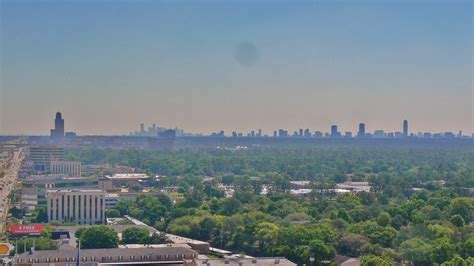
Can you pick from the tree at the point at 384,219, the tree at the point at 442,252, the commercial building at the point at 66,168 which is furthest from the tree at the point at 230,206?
the commercial building at the point at 66,168

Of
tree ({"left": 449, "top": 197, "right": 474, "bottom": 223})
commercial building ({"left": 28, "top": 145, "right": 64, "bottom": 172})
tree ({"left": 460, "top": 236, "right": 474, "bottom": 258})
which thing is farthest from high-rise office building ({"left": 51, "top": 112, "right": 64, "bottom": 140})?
tree ({"left": 460, "top": 236, "right": 474, "bottom": 258})

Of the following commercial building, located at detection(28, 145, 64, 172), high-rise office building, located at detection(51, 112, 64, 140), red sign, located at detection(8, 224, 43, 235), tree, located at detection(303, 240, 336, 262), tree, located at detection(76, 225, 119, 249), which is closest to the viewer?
tree, located at detection(303, 240, 336, 262)

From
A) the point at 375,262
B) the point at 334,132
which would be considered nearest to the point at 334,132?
the point at 334,132

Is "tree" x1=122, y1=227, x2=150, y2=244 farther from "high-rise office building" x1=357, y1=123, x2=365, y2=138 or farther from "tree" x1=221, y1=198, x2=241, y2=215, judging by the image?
"high-rise office building" x1=357, y1=123, x2=365, y2=138

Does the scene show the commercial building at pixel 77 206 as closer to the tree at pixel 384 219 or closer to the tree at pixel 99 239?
the tree at pixel 99 239

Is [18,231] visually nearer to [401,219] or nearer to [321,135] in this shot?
[401,219]

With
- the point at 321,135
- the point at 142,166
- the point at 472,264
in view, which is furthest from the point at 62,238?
the point at 321,135

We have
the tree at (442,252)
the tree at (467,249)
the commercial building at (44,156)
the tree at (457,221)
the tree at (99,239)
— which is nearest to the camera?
the tree at (442,252)

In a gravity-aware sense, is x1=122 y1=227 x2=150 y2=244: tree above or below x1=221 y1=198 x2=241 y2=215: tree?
below
